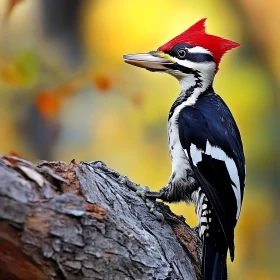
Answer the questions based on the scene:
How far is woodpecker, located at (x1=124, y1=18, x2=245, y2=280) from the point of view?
2.37 metres

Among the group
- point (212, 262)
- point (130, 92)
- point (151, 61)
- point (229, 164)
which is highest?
point (130, 92)

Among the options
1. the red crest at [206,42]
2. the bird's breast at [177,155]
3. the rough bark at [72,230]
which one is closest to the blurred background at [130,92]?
the red crest at [206,42]

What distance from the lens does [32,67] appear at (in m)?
4.30

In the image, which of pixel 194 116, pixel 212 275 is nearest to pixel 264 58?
pixel 194 116

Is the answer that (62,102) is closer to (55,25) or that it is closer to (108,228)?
(55,25)

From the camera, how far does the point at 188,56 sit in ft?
8.83

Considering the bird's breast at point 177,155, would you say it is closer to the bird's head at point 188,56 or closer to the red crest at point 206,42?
the bird's head at point 188,56

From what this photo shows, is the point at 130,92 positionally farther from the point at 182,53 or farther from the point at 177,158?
the point at 177,158

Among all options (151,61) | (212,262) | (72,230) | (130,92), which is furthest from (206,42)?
(130,92)

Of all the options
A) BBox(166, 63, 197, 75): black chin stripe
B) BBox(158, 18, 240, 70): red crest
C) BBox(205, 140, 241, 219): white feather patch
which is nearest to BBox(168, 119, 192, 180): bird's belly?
BBox(205, 140, 241, 219): white feather patch

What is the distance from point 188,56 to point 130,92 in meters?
2.43

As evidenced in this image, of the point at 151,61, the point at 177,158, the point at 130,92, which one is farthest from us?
the point at 130,92

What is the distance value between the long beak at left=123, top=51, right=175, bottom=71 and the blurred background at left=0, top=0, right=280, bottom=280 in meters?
2.14

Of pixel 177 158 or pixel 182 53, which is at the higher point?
pixel 182 53
